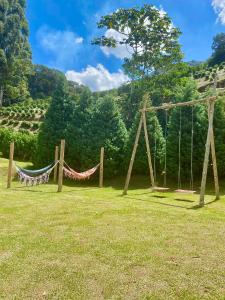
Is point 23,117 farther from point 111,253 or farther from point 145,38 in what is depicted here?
point 111,253

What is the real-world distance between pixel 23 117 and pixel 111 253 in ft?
124

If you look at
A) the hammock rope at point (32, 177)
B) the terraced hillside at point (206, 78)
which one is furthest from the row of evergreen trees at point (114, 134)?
the terraced hillside at point (206, 78)

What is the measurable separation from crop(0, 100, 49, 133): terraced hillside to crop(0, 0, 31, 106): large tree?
240 centimetres

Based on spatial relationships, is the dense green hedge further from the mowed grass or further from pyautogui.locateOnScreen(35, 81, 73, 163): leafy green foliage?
the mowed grass

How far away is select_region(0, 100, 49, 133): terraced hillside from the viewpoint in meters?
36.9

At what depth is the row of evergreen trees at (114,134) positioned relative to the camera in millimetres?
16703

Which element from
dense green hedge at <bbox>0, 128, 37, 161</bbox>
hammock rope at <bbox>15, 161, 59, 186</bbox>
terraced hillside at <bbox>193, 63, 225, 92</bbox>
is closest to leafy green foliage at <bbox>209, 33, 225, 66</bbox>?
terraced hillside at <bbox>193, 63, 225, 92</bbox>

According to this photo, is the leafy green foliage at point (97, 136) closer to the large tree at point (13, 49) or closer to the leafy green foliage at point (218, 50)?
the large tree at point (13, 49)

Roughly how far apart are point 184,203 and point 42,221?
16.3 ft

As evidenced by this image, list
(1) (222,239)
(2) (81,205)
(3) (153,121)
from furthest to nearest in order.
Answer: (3) (153,121)
(2) (81,205)
(1) (222,239)

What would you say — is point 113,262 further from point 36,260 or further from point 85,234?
point 85,234

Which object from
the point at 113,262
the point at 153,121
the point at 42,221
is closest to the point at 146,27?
the point at 153,121

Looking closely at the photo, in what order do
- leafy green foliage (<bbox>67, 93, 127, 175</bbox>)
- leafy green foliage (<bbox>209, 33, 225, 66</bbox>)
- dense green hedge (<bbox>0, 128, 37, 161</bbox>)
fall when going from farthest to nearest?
leafy green foliage (<bbox>209, 33, 225, 66</bbox>) → dense green hedge (<bbox>0, 128, 37, 161</bbox>) → leafy green foliage (<bbox>67, 93, 127, 175</bbox>)

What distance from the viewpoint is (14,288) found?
159 inches
